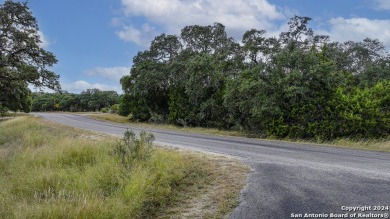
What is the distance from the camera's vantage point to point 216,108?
2845 cm

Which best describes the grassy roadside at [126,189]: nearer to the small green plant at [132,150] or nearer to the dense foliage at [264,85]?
the small green plant at [132,150]

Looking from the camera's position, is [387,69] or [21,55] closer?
[21,55]

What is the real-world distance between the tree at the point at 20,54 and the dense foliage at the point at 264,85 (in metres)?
12.2

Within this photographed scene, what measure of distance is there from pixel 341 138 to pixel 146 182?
14.3 meters

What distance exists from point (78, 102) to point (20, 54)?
8196 cm

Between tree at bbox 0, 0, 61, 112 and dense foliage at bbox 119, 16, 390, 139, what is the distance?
12.2 m

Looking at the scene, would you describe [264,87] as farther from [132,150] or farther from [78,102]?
[78,102]

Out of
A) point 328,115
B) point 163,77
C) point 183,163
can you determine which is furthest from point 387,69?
point 183,163

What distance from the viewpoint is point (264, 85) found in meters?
19.3

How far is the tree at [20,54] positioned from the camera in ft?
66.8

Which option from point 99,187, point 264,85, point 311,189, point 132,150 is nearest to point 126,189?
point 99,187

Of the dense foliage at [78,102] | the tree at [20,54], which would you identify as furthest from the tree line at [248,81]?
the dense foliage at [78,102]

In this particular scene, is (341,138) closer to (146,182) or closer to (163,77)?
(146,182)

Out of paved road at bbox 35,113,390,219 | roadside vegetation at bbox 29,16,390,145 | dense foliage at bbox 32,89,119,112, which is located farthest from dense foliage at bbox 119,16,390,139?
dense foliage at bbox 32,89,119,112
